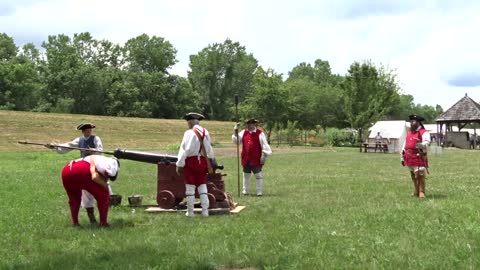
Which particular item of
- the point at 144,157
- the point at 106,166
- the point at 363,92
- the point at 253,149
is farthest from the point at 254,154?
the point at 363,92

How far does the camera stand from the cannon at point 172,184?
36.8ft

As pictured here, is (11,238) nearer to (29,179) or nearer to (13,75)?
(29,179)

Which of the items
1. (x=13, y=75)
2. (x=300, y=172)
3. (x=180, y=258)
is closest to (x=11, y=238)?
(x=180, y=258)

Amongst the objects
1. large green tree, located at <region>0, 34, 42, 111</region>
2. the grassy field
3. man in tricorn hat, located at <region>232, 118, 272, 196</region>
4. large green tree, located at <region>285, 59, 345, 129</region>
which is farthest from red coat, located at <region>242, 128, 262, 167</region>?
large green tree, located at <region>0, 34, 42, 111</region>

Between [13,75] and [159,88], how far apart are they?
2757cm

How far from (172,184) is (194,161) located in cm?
117

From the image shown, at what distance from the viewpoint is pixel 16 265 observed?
691cm

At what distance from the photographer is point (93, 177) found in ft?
30.1

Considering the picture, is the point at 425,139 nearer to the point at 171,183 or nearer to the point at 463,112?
the point at 171,183

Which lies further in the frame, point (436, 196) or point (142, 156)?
point (436, 196)

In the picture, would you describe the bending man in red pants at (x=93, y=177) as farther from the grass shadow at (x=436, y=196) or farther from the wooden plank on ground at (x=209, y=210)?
the grass shadow at (x=436, y=196)

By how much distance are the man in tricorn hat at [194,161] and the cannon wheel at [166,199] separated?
24.9 inches

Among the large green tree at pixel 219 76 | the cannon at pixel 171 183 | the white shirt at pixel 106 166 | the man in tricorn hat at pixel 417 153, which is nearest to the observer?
the white shirt at pixel 106 166

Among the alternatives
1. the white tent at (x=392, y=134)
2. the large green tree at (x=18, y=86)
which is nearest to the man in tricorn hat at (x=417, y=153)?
the white tent at (x=392, y=134)
